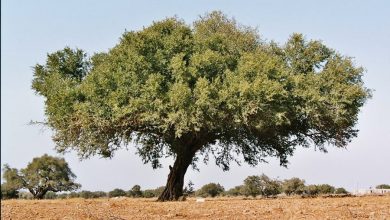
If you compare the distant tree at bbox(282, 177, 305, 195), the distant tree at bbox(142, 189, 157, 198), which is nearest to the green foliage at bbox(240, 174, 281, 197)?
the distant tree at bbox(282, 177, 305, 195)

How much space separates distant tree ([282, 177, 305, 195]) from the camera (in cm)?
4934

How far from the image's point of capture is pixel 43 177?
6794cm

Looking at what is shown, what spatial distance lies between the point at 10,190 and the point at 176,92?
4616 cm

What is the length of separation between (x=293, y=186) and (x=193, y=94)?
2401 centimetres

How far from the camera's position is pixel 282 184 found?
48.8 m

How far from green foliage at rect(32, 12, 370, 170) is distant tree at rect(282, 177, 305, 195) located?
11.4m

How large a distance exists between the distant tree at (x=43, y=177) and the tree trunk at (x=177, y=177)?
1303 inches

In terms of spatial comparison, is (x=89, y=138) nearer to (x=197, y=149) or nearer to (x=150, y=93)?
(x=150, y=93)

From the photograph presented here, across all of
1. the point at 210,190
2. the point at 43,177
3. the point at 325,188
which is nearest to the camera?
the point at 325,188

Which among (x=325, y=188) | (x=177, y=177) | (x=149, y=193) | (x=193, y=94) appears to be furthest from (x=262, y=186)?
(x=193, y=94)

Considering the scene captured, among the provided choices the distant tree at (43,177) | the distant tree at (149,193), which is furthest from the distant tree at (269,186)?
the distant tree at (43,177)

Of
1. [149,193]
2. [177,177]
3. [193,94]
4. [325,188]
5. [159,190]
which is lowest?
[177,177]

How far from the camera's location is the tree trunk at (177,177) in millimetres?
36750

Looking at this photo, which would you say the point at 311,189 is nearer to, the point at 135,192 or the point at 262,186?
the point at 262,186
